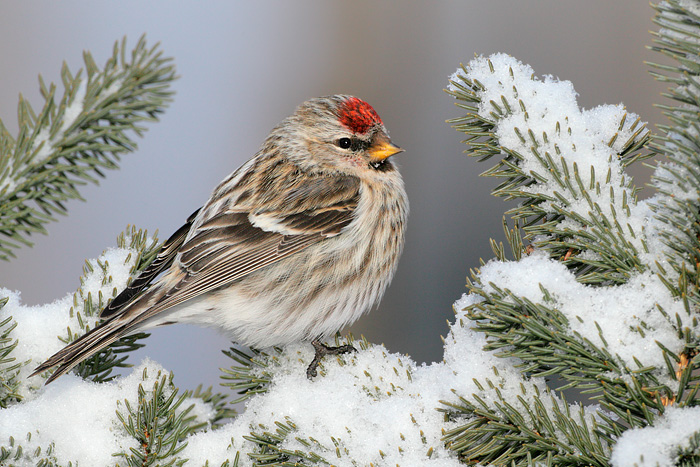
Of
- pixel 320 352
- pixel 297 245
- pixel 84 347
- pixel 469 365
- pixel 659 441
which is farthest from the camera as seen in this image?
pixel 297 245

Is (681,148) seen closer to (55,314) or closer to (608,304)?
(608,304)

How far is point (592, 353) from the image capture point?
1105 millimetres

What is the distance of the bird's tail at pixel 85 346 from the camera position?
1.50m

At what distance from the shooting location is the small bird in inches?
83.9

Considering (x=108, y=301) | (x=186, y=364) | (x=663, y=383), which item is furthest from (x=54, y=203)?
(x=186, y=364)

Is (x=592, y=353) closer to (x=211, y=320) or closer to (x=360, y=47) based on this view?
(x=211, y=320)

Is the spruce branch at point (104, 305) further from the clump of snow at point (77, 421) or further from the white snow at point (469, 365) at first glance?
the clump of snow at point (77, 421)

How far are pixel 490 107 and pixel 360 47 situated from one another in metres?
3.74

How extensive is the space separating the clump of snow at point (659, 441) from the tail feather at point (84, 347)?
47.9 inches

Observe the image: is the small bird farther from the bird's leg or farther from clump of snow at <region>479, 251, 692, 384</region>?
clump of snow at <region>479, 251, 692, 384</region>

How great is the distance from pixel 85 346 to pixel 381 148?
4.44 feet

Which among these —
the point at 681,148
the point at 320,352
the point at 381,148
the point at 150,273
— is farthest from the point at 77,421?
the point at 381,148

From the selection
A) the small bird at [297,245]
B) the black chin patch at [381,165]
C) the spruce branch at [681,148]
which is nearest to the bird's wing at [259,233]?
the small bird at [297,245]

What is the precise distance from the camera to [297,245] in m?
2.25
